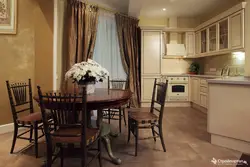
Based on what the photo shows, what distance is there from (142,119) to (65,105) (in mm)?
1111

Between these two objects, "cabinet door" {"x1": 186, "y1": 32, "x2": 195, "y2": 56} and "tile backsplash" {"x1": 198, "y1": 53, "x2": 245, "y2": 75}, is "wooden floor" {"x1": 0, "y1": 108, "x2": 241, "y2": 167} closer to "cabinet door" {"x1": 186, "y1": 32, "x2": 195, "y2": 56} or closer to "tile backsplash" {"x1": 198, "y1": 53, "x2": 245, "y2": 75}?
"tile backsplash" {"x1": 198, "y1": 53, "x2": 245, "y2": 75}

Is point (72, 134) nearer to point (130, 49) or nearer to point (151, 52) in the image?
point (130, 49)

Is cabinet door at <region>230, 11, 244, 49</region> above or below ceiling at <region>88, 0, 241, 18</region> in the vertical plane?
below

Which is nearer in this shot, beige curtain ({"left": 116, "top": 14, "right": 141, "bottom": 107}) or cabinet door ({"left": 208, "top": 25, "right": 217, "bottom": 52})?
cabinet door ({"left": 208, "top": 25, "right": 217, "bottom": 52})

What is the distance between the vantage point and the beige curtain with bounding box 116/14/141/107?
17.4ft

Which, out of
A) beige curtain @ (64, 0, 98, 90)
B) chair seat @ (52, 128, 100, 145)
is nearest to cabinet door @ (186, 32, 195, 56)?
beige curtain @ (64, 0, 98, 90)

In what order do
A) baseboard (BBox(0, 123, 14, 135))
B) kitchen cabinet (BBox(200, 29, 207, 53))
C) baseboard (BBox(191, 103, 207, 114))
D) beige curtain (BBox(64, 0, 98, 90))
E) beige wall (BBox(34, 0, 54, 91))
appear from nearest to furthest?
baseboard (BBox(0, 123, 14, 135))
beige wall (BBox(34, 0, 54, 91))
beige curtain (BBox(64, 0, 98, 90))
baseboard (BBox(191, 103, 207, 114))
kitchen cabinet (BBox(200, 29, 207, 53))

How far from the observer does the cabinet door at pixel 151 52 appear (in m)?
5.66

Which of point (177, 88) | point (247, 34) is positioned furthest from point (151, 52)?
point (247, 34)

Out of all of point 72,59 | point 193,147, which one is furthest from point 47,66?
point 193,147

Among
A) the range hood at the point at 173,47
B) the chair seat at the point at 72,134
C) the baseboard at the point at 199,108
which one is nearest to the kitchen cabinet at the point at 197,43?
the range hood at the point at 173,47

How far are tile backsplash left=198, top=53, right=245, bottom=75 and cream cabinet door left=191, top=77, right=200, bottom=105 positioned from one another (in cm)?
58

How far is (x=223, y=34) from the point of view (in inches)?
179

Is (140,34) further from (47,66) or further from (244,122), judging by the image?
(244,122)
